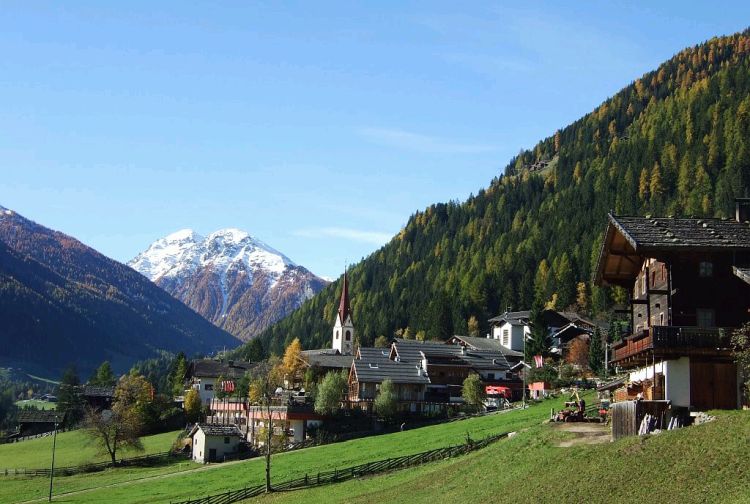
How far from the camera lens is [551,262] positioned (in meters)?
196

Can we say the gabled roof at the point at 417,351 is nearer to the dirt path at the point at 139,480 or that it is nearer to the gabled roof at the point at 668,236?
the dirt path at the point at 139,480

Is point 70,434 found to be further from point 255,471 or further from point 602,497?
point 602,497

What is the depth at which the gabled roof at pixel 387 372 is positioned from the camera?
104625 mm

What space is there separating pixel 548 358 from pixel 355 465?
204 feet

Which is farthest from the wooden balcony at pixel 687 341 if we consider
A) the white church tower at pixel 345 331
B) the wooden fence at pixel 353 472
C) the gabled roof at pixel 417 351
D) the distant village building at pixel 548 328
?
the white church tower at pixel 345 331

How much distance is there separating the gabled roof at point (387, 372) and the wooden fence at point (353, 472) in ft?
143

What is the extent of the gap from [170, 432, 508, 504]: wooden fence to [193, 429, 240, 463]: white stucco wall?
2914 cm

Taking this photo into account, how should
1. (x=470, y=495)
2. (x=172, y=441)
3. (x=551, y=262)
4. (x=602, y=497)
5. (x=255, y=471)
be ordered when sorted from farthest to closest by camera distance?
(x=551, y=262) < (x=172, y=441) < (x=255, y=471) < (x=470, y=495) < (x=602, y=497)

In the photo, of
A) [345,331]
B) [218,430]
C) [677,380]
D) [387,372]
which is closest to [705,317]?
[677,380]

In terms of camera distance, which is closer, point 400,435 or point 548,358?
point 400,435

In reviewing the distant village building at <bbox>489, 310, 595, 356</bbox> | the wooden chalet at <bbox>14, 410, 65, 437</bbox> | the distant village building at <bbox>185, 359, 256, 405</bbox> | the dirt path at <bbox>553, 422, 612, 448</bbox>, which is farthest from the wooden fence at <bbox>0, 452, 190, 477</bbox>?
the distant village building at <bbox>489, 310, 595, 356</bbox>

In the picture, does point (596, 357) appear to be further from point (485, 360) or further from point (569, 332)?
point (569, 332)

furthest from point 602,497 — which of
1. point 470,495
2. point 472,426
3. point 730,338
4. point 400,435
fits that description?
point 400,435

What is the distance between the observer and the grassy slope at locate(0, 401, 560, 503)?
65125mm
